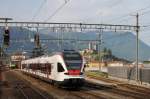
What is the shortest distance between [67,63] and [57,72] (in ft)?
6.02

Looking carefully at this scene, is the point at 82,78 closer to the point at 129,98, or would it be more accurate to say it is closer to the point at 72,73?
the point at 72,73

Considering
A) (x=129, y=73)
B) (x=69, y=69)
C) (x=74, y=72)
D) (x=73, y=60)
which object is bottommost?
(x=129, y=73)

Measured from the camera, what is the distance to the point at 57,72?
36656mm

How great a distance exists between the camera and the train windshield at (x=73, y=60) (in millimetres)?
35062

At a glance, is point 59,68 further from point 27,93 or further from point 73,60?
point 27,93

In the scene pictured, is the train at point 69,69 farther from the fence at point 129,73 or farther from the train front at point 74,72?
the fence at point 129,73

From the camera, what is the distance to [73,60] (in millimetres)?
35406

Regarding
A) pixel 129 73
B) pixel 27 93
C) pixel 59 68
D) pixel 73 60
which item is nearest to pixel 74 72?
pixel 73 60

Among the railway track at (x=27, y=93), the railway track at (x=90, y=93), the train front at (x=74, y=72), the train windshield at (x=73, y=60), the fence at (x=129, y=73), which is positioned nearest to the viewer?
the railway track at (x=90, y=93)

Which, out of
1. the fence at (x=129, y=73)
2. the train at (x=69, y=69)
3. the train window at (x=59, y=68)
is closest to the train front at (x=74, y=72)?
the train at (x=69, y=69)

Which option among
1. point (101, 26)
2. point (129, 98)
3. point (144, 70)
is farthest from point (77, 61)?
point (101, 26)

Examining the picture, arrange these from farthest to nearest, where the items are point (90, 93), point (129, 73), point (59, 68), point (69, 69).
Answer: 1. point (129, 73)
2. point (59, 68)
3. point (69, 69)
4. point (90, 93)

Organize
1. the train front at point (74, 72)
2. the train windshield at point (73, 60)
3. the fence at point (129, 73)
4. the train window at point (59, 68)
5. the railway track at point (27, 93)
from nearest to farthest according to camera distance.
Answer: the railway track at point (27, 93)
the train front at point (74, 72)
the train windshield at point (73, 60)
the train window at point (59, 68)
the fence at point (129, 73)

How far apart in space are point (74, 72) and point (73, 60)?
1.13 m
